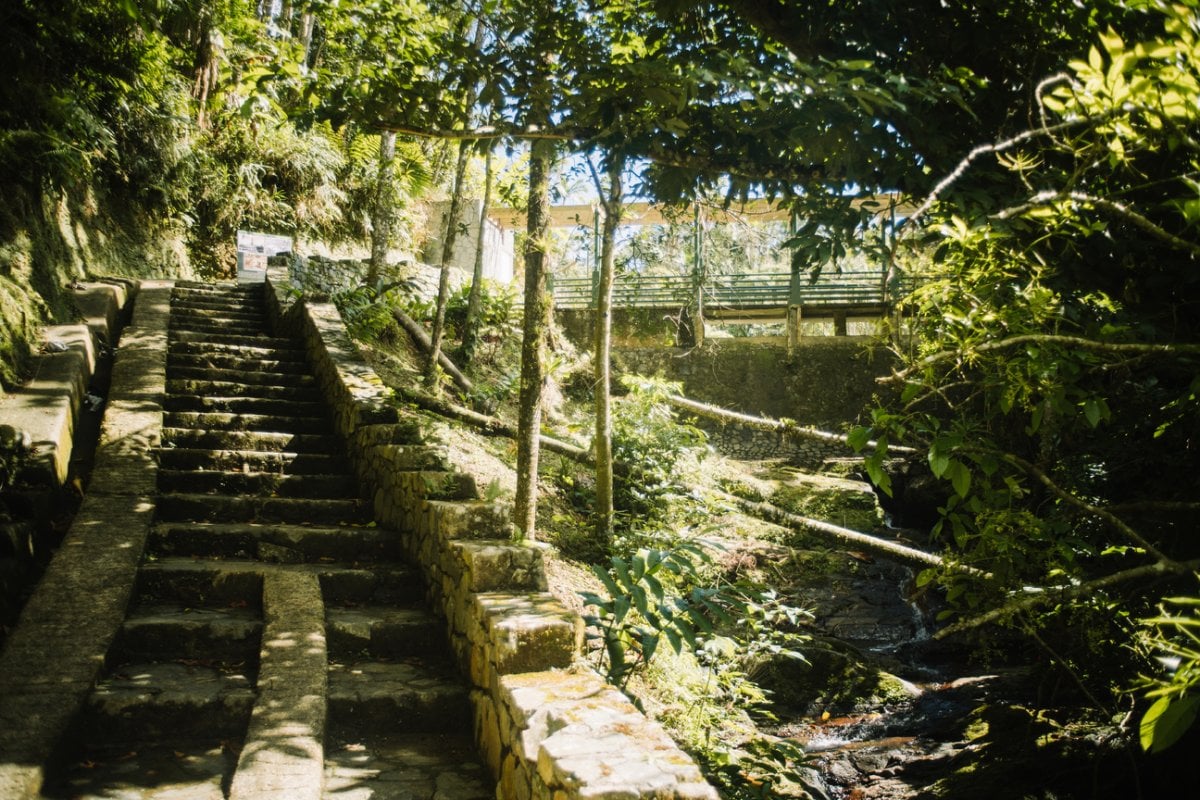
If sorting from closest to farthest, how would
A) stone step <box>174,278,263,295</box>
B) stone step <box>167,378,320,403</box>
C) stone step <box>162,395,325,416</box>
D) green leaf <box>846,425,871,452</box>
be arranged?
1. green leaf <box>846,425,871,452</box>
2. stone step <box>162,395,325,416</box>
3. stone step <box>167,378,320,403</box>
4. stone step <box>174,278,263,295</box>

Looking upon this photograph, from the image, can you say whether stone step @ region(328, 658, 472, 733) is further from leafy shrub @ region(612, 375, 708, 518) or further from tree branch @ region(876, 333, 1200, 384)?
leafy shrub @ region(612, 375, 708, 518)

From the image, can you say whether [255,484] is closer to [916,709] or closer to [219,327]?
[219,327]

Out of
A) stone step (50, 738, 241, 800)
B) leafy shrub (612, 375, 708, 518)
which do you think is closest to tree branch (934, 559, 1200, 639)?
stone step (50, 738, 241, 800)

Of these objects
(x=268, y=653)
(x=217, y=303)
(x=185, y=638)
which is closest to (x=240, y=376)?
(x=217, y=303)

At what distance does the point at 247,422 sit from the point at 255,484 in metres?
1.01

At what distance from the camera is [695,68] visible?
3117 mm

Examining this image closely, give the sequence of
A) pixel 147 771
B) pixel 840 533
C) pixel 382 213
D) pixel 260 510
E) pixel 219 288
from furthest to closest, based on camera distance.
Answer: pixel 382 213 < pixel 219 288 < pixel 840 533 < pixel 260 510 < pixel 147 771

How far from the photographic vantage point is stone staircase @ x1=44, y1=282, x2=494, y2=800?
3162 millimetres

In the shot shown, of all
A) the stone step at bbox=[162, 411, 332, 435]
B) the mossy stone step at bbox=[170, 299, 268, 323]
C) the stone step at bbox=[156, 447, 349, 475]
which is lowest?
the stone step at bbox=[156, 447, 349, 475]

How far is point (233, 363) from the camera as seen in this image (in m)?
7.62

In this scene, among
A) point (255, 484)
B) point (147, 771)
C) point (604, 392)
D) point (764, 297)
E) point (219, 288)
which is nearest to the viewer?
point (147, 771)

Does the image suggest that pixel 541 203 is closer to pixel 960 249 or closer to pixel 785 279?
pixel 960 249

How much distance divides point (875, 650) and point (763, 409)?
7940 mm

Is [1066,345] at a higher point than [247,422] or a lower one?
higher
